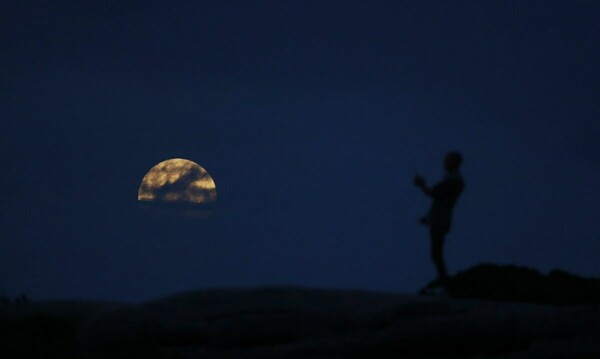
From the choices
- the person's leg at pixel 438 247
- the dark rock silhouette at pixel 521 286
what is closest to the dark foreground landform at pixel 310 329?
the person's leg at pixel 438 247

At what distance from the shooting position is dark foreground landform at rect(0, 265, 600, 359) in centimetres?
964

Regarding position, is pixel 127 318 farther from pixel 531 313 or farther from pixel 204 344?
pixel 531 313

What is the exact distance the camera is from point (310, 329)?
10.4 m

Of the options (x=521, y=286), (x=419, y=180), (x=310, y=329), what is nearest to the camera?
(x=310, y=329)

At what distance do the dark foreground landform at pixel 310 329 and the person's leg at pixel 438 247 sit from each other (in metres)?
0.58

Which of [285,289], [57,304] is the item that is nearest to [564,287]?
[285,289]

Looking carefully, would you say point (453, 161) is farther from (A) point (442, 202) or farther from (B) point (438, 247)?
(B) point (438, 247)

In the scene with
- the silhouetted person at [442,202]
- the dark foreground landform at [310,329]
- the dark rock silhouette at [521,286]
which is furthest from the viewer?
the dark rock silhouette at [521,286]

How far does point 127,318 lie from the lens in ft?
34.7

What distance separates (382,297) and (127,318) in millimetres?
3659

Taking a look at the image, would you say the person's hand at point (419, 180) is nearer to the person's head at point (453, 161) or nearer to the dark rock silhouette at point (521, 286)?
the person's head at point (453, 161)

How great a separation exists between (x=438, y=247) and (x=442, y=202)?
64cm

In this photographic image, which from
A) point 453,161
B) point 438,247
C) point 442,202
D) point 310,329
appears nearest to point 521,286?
point 438,247

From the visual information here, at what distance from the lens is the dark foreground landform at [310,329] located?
9.64 metres
